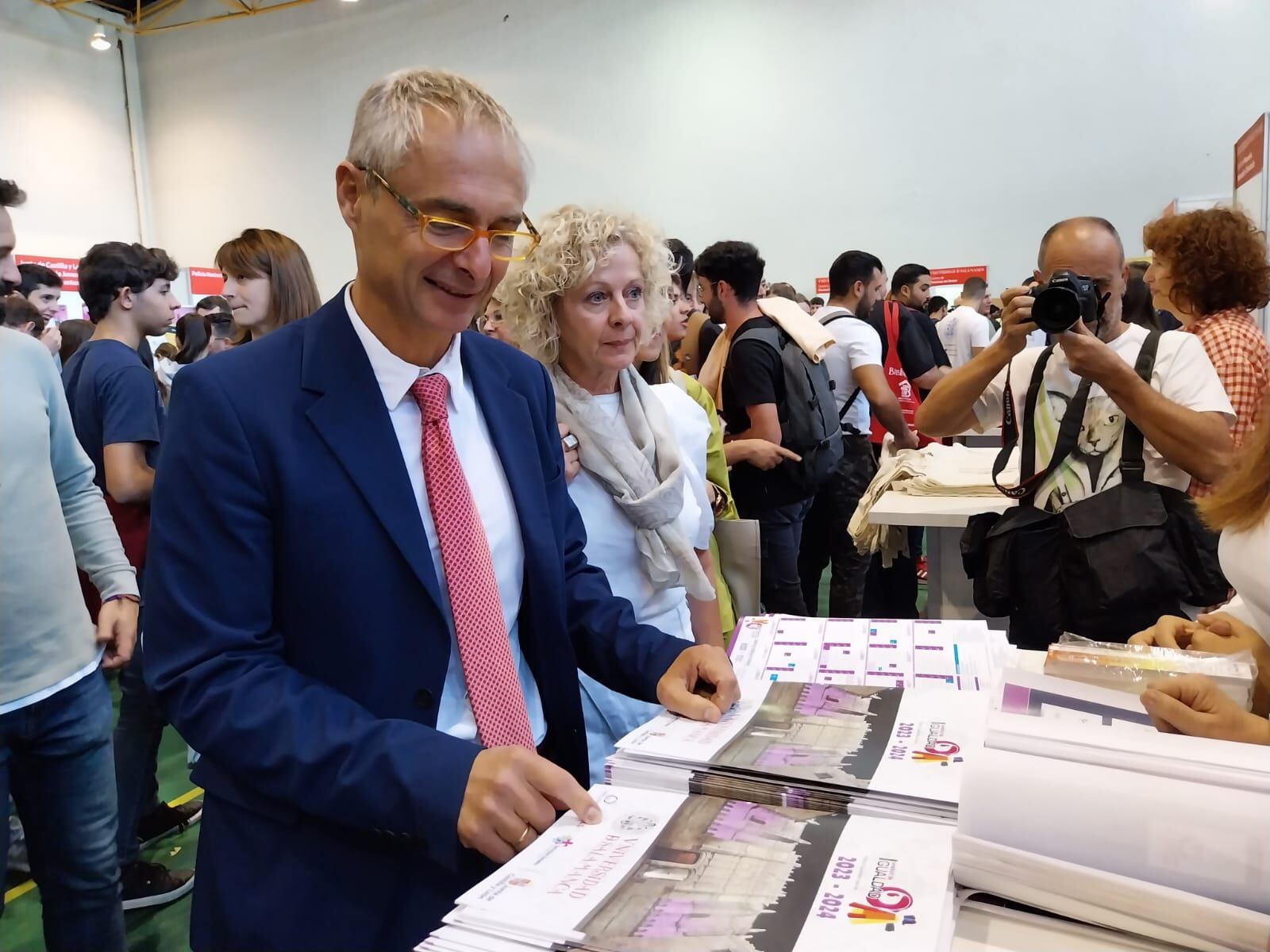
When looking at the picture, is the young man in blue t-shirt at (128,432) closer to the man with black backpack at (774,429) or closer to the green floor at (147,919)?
the green floor at (147,919)

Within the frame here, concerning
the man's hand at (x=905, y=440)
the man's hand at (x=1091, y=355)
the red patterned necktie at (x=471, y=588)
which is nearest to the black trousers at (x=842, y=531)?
the man's hand at (x=905, y=440)

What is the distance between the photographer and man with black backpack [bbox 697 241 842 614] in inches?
118

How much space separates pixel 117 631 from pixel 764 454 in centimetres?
194

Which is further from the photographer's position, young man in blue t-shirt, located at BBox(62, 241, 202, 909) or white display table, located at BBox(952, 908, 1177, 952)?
young man in blue t-shirt, located at BBox(62, 241, 202, 909)

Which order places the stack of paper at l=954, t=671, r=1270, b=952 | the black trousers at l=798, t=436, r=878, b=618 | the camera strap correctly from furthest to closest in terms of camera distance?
1. the black trousers at l=798, t=436, r=878, b=618
2. the camera strap
3. the stack of paper at l=954, t=671, r=1270, b=952

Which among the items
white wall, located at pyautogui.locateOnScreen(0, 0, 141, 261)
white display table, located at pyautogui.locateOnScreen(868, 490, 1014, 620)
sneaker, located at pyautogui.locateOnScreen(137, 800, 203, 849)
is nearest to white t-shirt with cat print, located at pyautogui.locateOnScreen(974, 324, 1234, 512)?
white display table, located at pyautogui.locateOnScreen(868, 490, 1014, 620)

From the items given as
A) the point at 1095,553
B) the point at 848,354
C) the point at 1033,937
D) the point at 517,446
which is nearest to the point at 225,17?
the point at 848,354

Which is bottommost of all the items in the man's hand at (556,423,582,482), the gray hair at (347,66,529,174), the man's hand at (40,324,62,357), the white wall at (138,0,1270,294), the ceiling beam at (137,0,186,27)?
the man's hand at (556,423,582,482)

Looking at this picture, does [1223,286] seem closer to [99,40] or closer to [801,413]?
[801,413]

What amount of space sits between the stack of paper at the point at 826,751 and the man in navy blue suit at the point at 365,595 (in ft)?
0.20

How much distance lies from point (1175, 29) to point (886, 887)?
884 cm

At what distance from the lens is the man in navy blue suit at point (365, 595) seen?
811mm

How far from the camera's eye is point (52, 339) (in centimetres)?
367

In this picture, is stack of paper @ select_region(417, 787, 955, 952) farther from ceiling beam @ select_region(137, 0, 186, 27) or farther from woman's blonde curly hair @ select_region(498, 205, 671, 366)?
ceiling beam @ select_region(137, 0, 186, 27)
